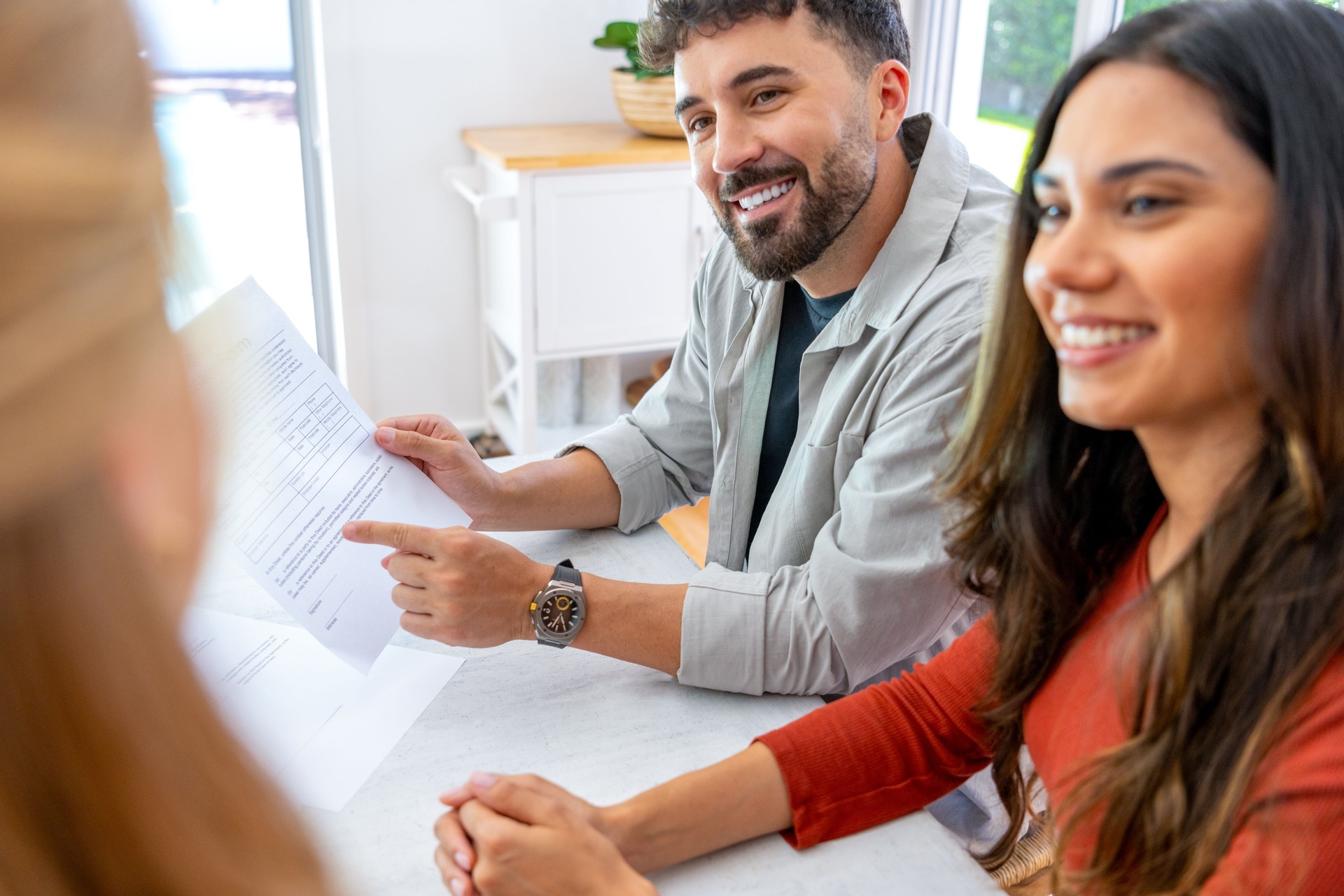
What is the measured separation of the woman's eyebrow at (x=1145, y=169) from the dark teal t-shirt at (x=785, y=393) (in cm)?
71

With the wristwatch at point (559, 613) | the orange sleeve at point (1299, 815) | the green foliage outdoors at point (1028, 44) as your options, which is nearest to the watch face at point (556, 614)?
the wristwatch at point (559, 613)

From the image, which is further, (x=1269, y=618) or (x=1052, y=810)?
(x=1052, y=810)

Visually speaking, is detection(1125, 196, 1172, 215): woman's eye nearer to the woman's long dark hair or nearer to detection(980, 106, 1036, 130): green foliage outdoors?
the woman's long dark hair

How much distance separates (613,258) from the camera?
9.23ft

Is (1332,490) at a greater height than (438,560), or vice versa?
(1332,490)

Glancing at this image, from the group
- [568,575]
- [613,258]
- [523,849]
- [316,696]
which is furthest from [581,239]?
[523,849]

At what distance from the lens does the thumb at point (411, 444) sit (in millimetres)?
1223

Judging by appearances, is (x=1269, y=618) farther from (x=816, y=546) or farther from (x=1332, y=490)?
(x=816, y=546)

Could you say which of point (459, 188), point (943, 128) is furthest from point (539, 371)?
point (943, 128)

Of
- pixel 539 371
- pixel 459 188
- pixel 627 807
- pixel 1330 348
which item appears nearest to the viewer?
pixel 1330 348

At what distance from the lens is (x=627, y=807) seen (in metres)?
0.89

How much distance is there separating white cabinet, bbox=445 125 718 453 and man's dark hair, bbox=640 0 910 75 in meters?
1.23

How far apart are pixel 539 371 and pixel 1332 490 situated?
2632 millimetres

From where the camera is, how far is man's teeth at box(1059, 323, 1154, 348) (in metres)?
0.77
